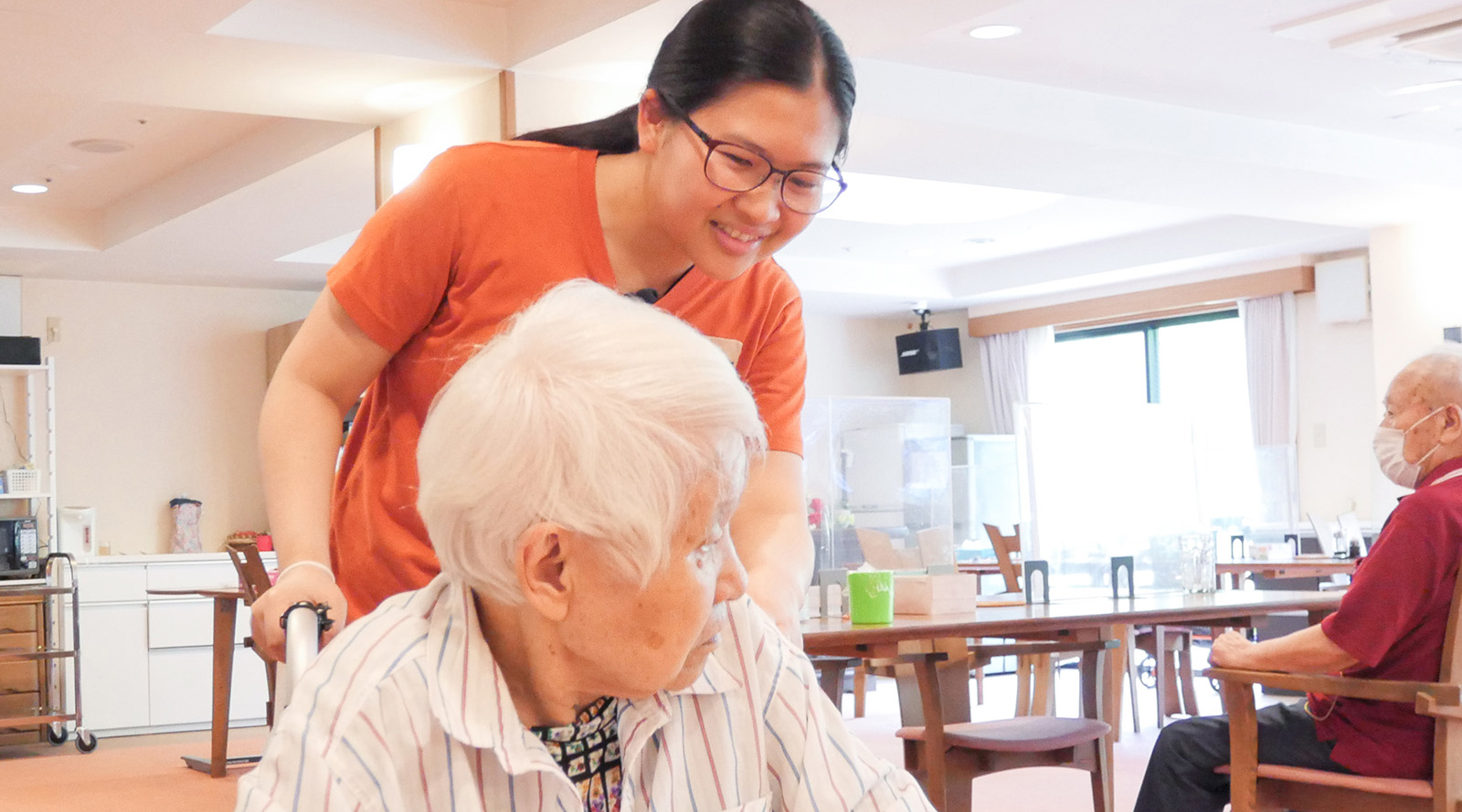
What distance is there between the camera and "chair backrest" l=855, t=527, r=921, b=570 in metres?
5.98

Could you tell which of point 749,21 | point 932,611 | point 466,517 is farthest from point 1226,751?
point 466,517

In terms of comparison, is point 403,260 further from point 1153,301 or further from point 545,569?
point 1153,301

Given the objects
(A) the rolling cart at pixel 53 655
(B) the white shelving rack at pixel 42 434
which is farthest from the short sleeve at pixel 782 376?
(B) the white shelving rack at pixel 42 434

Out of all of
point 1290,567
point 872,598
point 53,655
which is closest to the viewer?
point 872,598

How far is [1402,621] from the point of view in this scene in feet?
10.2

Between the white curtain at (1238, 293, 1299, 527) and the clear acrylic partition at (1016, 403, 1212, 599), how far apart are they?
4.00 m

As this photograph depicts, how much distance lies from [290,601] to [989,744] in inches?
101

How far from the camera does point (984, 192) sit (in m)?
9.02

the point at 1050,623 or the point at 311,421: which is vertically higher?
the point at 311,421

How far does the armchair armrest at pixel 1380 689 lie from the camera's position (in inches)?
117

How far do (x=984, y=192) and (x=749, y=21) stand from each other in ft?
25.7

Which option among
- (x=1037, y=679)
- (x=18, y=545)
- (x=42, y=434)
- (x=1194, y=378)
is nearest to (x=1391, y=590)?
(x=1037, y=679)

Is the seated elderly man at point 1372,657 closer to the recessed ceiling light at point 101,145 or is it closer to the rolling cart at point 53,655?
the recessed ceiling light at point 101,145

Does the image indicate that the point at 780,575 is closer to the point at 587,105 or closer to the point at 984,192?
the point at 587,105
